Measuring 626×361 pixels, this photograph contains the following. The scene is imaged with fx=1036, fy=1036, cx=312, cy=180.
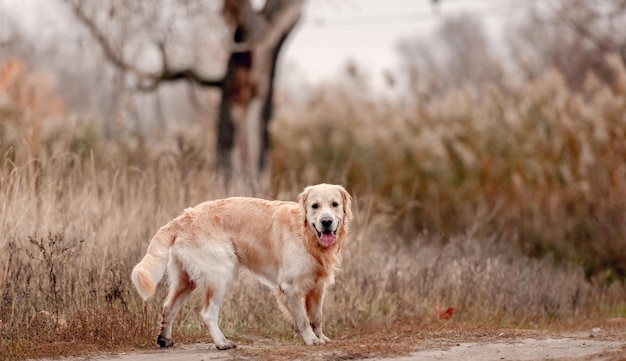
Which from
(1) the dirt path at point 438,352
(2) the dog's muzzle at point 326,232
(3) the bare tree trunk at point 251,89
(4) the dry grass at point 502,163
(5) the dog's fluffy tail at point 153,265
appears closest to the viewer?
(1) the dirt path at point 438,352

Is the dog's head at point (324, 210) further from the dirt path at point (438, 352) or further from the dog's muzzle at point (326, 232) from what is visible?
the dirt path at point (438, 352)

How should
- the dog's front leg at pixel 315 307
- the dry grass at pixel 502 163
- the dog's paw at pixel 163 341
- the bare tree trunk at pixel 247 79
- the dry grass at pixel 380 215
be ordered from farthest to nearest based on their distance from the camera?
the bare tree trunk at pixel 247 79 < the dry grass at pixel 502 163 < the dry grass at pixel 380 215 < the dog's front leg at pixel 315 307 < the dog's paw at pixel 163 341

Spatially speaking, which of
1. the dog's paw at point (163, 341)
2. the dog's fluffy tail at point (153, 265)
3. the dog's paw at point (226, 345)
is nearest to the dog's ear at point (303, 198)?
the dog's fluffy tail at point (153, 265)

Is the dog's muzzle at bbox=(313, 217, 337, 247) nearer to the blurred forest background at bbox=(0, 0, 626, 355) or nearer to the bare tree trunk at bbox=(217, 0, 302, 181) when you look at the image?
the blurred forest background at bbox=(0, 0, 626, 355)

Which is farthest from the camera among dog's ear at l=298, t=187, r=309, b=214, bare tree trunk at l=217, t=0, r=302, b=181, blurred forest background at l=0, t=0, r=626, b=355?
bare tree trunk at l=217, t=0, r=302, b=181

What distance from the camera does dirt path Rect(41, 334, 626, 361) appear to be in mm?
8062

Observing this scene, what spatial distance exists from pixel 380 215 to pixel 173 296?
744 cm

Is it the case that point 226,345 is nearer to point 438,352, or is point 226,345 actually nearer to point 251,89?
point 438,352

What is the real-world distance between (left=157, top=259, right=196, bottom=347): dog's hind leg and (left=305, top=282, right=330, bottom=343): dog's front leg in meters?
1.01

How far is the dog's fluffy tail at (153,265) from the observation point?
8.16m

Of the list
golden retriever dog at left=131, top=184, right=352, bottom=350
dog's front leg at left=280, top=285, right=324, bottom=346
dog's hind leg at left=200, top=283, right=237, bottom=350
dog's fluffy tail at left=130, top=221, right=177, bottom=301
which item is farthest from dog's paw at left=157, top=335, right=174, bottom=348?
dog's front leg at left=280, top=285, right=324, bottom=346

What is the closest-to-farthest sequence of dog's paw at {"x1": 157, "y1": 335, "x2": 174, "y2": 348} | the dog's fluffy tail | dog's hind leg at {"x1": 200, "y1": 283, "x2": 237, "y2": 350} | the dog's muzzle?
the dog's fluffy tail < the dog's muzzle < dog's hind leg at {"x1": 200, "y1": 283, "x2": 237, "y2": 350} < dog's paw at {"x1": 157, "y1": 335, "x2": 174, "y2": 348}

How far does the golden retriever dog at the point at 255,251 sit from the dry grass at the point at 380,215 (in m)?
0.78

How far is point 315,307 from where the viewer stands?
8992mm
